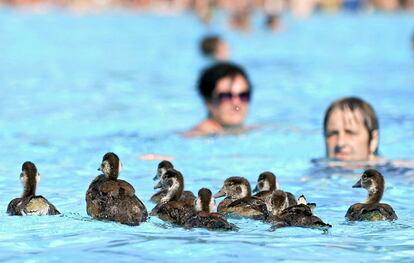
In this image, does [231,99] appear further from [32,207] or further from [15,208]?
[32,207]

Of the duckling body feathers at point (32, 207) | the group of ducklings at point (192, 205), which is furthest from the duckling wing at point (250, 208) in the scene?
the duckling body feathers at point (32, 207)

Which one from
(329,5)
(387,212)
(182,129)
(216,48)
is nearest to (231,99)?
(182,129)

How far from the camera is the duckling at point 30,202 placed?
7.82m

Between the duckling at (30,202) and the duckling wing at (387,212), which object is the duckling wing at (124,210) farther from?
the duckling wing at (387,212)

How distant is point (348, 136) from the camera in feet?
35.6

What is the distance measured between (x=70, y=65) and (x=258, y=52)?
5892 millimetres

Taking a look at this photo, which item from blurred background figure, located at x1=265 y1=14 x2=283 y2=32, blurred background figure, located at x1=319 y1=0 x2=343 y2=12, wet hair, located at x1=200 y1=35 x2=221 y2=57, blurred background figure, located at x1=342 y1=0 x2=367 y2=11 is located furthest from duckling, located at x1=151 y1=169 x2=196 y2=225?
blurred background figure, located at x1=319 y1=0 x2=343 y2=12

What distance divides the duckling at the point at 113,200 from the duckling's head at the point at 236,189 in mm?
863

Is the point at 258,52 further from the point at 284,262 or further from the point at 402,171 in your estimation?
the point at 284,262

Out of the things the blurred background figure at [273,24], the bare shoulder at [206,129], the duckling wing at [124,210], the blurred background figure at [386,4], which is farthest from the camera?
the blurred background figure at [386,4]

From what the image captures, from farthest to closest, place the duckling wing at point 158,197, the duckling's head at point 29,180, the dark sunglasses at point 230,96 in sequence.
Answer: the dark sunglasses at point 230,96, the duckling wing at point 158,197, the duckling's head at point 29,180

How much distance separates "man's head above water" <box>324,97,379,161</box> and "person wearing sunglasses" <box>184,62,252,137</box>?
84.7 inches

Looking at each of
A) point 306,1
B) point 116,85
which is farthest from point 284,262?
point 306,1

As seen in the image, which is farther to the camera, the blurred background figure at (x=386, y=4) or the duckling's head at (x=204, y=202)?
the blurred background figure at (x=386, y=4)
